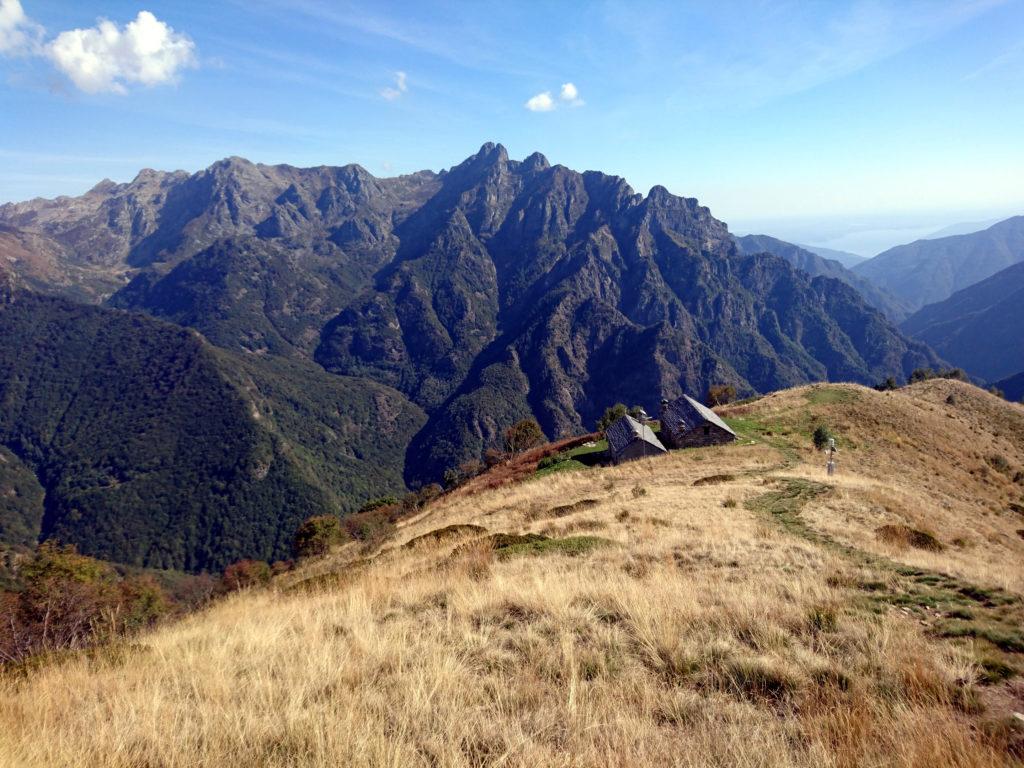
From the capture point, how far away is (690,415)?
4025cm

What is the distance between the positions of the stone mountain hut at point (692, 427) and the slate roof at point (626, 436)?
151cm

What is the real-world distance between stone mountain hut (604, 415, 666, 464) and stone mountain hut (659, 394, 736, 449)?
1647 mm

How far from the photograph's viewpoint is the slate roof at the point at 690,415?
127ft

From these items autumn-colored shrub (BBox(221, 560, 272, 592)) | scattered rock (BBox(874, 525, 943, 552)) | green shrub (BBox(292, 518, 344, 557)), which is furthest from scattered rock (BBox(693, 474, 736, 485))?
green shrub (BBox(292, 518, 344, 557))

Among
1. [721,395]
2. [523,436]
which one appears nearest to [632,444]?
[523,436]

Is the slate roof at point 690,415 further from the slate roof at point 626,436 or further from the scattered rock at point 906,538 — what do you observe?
the scattered rock at point 906,538

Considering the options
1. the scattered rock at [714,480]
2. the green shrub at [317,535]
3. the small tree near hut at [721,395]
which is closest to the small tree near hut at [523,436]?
the green shrub at [317,535]

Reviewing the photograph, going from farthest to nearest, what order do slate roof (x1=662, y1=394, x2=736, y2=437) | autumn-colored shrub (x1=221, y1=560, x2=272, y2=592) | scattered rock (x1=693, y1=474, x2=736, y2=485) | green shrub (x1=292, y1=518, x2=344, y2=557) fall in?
green shrub (x1=292, y1=518, x2=344, y2=557) < slate roof (x1=662, y1=394, x2=736, y2=437) < scattered rock (x1=693, y1=474, x2=736, y2=485) < autumn-colored shrub (x1=221, y1=560, x2=272, y2=592)

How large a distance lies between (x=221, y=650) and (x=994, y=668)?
7952mm

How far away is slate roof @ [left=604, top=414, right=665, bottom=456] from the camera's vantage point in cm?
3856

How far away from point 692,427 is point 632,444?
5210 mm

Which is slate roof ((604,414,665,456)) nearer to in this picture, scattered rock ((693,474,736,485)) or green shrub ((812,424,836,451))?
green shrub ((812,424,836,451))

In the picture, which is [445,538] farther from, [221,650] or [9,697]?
[9,697]

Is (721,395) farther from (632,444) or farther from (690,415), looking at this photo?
(632,444)
